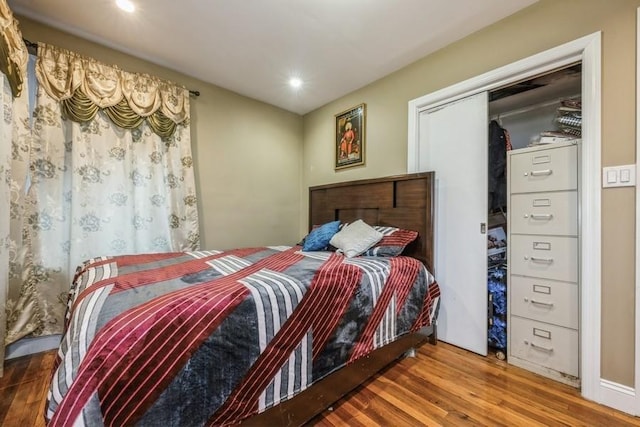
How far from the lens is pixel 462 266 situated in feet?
7.39

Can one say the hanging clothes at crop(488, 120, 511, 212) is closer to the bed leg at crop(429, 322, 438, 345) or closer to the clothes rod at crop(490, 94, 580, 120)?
the clothes rod at crop(490, 94, 580, 120)

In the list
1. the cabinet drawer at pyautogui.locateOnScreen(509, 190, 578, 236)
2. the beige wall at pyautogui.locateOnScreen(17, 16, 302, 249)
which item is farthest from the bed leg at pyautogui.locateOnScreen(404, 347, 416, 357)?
the beige wall at pyautogui.locateOnScreen(17, 16, 302, 249)

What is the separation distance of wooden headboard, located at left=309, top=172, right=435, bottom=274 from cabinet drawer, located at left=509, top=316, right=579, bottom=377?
70cm

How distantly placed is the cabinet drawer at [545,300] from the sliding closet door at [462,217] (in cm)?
21

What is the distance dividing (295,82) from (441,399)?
3.08m

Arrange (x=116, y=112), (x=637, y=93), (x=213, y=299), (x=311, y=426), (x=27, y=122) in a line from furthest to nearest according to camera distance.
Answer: (x=116, y=112)
(x=27, y=122)
(x=637, y=93)
(x=311, y=426)
(x=213, y=299)

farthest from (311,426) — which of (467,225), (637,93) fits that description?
(637,93)

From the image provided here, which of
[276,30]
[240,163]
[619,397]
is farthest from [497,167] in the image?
[240,163]

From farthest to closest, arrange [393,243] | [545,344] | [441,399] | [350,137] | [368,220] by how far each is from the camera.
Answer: [350,137] < [368,220] < [393,243] < [545,344] < [441,399]

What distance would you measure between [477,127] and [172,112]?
9.17 feet

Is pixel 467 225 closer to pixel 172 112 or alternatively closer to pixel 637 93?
pixel 637 93

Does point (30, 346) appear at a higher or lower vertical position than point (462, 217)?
lower

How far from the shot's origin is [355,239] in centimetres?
229

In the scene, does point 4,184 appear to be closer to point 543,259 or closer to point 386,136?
point 386,136
